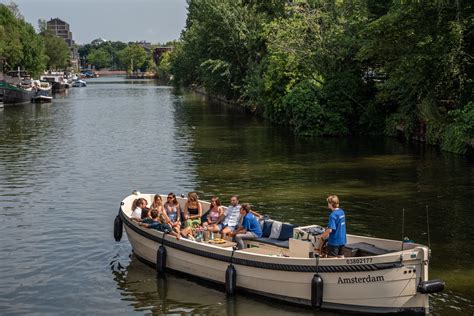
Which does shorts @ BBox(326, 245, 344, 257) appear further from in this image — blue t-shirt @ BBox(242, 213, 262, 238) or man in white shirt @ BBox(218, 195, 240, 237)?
man in white shirt @ BBox(218, 195, 240, 237)

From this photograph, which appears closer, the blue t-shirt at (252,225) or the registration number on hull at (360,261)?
the registration number on hull at (360,261)

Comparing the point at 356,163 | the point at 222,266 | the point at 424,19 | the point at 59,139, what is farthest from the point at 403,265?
the point at 59,139

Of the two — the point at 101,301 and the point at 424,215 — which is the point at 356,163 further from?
the point at 101,301

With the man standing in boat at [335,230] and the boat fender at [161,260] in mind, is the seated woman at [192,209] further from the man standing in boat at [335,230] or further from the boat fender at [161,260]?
the man standing in boat at [335,230]

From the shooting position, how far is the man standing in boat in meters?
16.3

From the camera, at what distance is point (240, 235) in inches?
736

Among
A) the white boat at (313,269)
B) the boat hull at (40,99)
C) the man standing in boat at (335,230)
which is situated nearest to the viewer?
the white boat at (313,269)

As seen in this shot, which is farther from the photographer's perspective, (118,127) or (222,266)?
(118,127)

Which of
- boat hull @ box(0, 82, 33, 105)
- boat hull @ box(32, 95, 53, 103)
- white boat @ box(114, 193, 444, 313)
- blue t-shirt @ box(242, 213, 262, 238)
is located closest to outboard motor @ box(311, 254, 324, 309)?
white boat @ box(114, 193, 444, 313)

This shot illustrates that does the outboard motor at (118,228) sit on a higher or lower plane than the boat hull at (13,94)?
lower

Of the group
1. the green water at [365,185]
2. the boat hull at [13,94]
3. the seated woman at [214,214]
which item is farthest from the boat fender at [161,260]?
the boat hull at [13,94]

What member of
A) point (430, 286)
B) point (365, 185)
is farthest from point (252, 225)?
point (365, 185)

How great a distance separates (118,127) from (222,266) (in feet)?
142

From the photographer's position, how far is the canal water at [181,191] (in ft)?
57.7
